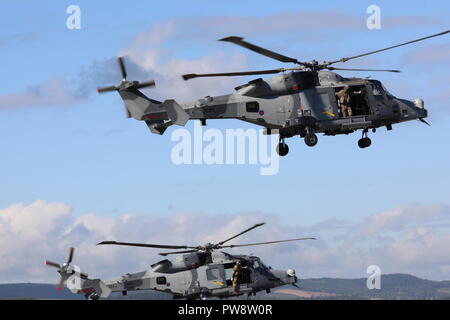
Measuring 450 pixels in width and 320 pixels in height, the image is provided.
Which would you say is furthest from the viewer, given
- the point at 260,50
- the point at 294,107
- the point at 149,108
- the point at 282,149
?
the point at 282,149

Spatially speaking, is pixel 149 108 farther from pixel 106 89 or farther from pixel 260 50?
pixel 260 50

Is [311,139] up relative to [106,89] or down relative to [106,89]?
down

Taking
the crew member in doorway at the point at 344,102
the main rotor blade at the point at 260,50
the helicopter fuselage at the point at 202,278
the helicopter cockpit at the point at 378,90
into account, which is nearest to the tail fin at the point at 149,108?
the main rotor blade at the point at 260,50

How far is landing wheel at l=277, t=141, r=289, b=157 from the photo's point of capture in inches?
2010

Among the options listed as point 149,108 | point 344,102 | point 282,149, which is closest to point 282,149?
point 282,149

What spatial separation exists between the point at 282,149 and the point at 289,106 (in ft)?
9.93

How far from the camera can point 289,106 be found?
49.8 meters

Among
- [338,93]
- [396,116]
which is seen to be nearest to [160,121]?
[338,93]

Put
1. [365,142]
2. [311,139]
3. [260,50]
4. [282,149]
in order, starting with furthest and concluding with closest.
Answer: [365,142] < [282,149] < [311,139] < [260,50]

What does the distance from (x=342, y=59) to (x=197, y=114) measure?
9845 millimetres

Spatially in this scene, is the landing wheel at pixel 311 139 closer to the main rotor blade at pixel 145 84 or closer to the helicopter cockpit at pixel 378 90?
the helicopter cockpit at pixel 378 90

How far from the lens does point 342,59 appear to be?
49.4 m

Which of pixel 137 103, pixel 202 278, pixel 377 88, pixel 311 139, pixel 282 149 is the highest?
pixel 377 88
